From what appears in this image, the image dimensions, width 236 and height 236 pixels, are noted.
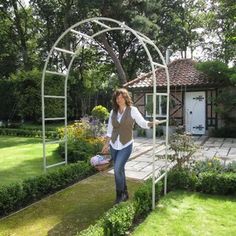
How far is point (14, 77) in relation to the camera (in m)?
21.3

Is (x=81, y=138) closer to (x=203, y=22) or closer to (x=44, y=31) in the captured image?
(x=44, y=31)

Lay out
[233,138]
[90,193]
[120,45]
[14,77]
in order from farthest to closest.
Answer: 1. [120,45]
2. [14,77]
3. [233,138]
4. [90,193]

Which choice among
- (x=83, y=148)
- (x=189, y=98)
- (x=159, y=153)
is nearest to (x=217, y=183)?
(x=83, y=148)

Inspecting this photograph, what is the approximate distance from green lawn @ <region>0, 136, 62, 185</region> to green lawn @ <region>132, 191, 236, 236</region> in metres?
3.18

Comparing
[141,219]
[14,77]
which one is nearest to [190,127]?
[14,77]

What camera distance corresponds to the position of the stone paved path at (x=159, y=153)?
8379mm

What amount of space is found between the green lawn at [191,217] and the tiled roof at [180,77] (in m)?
11.2

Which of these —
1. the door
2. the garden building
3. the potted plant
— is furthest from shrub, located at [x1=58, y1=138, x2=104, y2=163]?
the door

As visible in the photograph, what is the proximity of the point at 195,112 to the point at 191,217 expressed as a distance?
12773 millimetres

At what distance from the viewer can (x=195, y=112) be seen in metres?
17.5

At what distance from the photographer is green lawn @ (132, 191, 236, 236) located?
471cm

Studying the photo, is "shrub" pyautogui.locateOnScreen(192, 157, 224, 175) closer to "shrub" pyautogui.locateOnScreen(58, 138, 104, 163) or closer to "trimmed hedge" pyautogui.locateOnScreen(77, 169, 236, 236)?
"trimmed hedge" pyautogui.locateOnScreen(77, 169, 236, 236)

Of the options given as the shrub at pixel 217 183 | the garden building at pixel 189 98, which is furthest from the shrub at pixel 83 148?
the garden building at pixel 189 98

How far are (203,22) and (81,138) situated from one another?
22.1 metres
